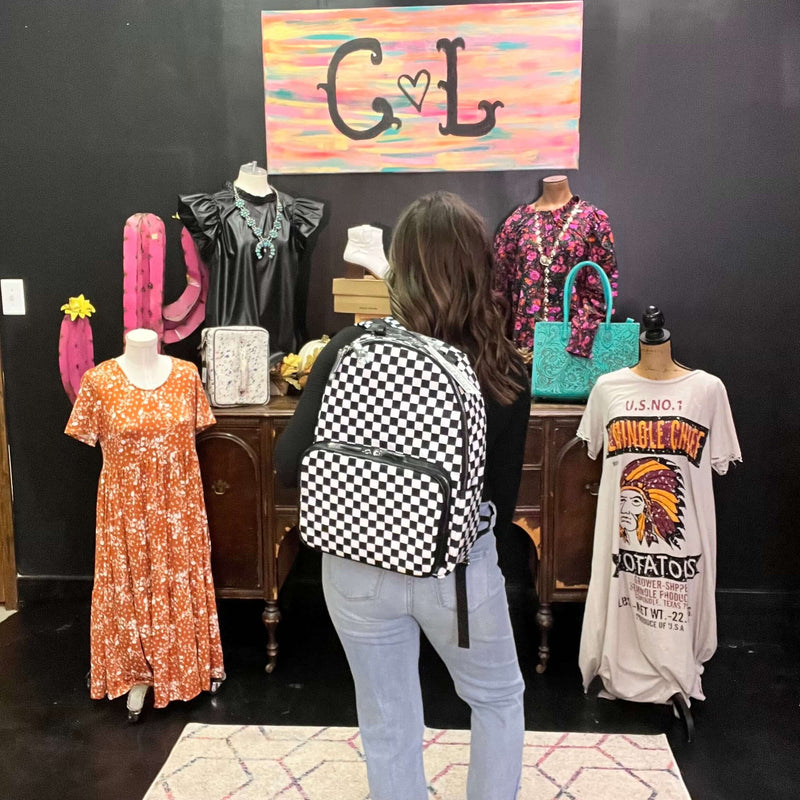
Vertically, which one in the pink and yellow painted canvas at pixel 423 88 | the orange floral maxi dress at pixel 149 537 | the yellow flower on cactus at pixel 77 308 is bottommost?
the orange floral maxi dress at pixel 149 537

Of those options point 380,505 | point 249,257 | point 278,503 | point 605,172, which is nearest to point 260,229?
point 249,257

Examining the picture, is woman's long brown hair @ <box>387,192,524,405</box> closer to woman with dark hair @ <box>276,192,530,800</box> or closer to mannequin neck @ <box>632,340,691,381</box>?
woman with dark hair @ <box>276,192,530,800</box>

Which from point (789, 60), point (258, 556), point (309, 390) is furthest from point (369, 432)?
point (789, 60)

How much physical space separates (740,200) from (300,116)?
5.61 feet

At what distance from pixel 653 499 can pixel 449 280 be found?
4.61ft

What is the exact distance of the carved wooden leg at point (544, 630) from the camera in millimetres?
2777

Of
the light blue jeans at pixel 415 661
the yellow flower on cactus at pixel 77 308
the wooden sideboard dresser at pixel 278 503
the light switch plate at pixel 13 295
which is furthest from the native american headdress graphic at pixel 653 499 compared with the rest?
the light switch plate at pixel 13 295

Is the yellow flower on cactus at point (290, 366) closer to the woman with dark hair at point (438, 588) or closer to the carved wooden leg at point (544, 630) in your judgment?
the carved wooden leg at point (544, 630)

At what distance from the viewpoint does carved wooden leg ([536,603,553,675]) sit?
2777mm

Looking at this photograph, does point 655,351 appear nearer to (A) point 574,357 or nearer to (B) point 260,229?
(A) point 574,357

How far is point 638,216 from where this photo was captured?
3051mm

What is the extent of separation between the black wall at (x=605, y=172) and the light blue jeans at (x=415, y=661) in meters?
1.89

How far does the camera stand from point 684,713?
2.44 meters

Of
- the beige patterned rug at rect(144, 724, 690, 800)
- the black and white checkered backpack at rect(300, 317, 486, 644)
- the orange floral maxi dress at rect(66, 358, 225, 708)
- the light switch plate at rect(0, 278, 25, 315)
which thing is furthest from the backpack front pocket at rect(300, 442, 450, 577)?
the light switch plate at rect(0, 278, 25, 315)
